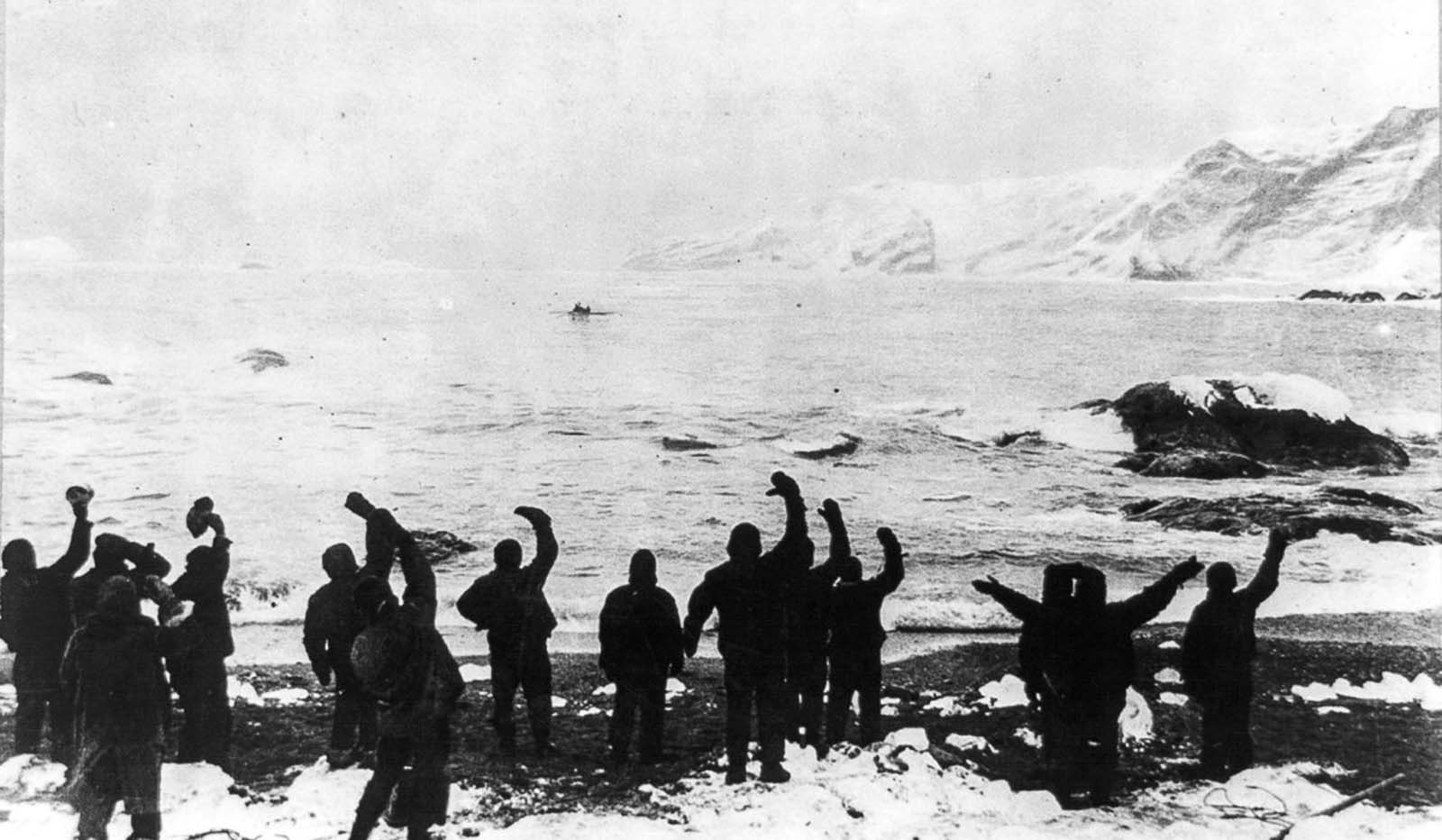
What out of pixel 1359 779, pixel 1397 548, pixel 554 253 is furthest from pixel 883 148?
pixel 1359 779

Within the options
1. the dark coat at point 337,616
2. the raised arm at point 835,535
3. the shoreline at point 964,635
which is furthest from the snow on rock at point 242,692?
the raised arm at point 835,535

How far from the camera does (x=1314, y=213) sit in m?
7.91

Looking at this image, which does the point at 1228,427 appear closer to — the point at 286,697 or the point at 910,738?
the point at 910,738

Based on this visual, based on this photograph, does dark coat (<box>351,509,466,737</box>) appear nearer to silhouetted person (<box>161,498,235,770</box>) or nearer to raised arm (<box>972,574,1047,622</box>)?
silhouetted person (<box>161,498,235,770</box>)

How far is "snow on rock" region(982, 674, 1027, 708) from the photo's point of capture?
6363mm

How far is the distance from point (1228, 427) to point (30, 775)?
27.2 feet

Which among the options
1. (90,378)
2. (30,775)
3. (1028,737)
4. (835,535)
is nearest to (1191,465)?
(1028,737)

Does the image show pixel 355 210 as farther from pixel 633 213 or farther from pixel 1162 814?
pixel 1162 814

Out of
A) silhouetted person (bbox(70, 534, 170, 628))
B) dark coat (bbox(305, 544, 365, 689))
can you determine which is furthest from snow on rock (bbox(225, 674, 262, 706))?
dark coat (bbox(305, 544, 365, 689))

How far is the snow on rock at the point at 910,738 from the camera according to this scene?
19.0ft

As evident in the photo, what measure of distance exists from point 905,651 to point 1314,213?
4825 mm

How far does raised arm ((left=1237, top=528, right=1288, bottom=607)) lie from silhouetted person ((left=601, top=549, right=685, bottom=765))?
10.4 feet

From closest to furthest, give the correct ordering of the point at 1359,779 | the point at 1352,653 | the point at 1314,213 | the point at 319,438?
the point at 1359,779 < the point at 1352,653 < the point at 319,438 < the point at 1314,213

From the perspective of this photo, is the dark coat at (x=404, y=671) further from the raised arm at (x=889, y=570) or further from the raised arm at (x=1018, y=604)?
the raised arm at (x=1018, y=604)
